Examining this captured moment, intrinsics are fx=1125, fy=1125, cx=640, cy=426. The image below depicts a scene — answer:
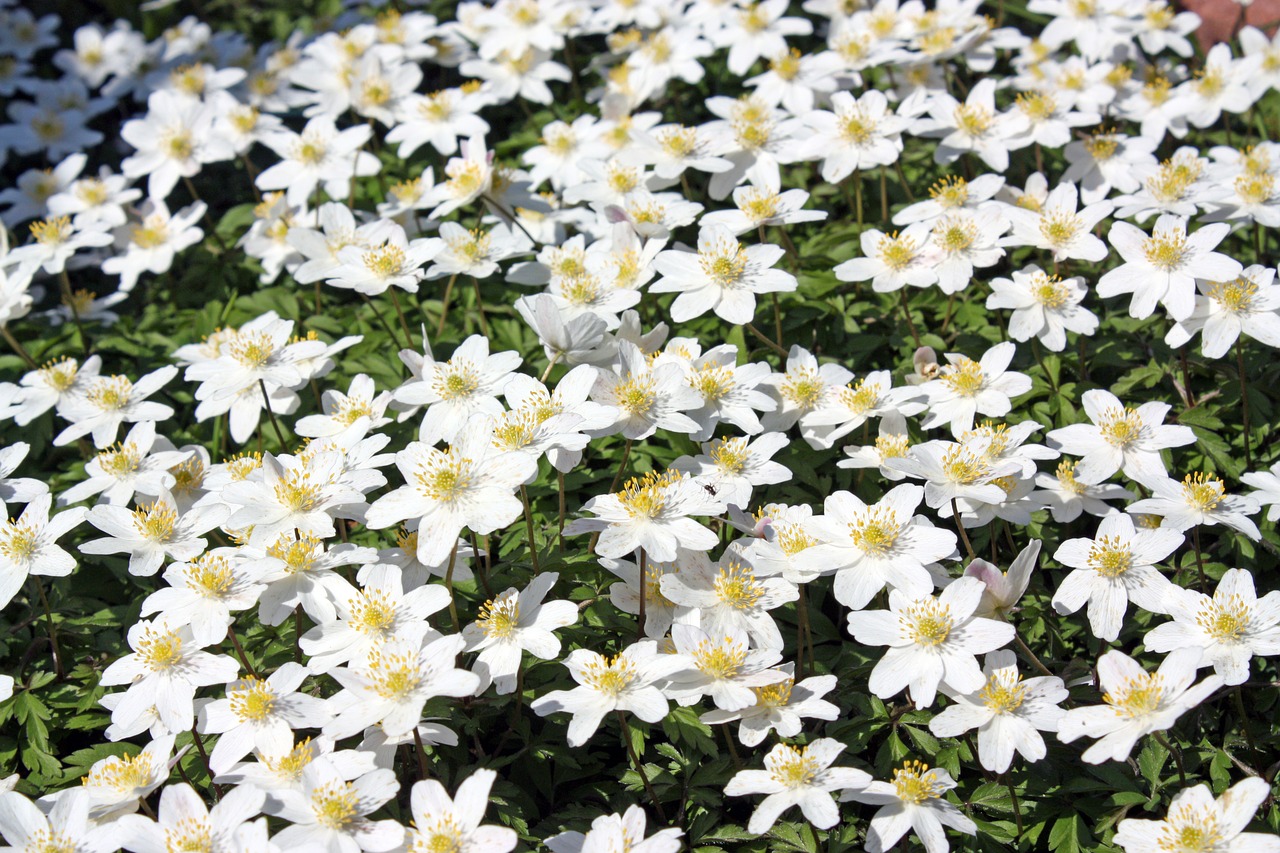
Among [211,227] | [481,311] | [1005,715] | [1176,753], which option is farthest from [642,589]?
[211,227]

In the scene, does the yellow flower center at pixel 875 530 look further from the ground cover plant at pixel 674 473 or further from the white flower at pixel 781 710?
the white flower at pixel 781 710

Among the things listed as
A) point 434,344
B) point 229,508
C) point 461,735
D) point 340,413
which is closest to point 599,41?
point 434,344

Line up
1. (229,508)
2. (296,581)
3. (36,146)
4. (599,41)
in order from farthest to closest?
(599,41) < (36,146) < (229,508) < (296,581)

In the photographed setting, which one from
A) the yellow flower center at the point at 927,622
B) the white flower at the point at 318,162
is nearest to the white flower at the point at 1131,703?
the yellow flower center at the point at 927,622

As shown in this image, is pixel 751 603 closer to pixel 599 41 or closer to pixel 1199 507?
pixel 1199 507

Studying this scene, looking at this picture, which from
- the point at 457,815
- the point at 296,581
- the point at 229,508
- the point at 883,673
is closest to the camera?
the point at 457,815

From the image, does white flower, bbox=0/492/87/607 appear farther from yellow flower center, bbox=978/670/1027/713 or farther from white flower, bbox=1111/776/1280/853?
white flower, bbox=1111/776/1280/853
